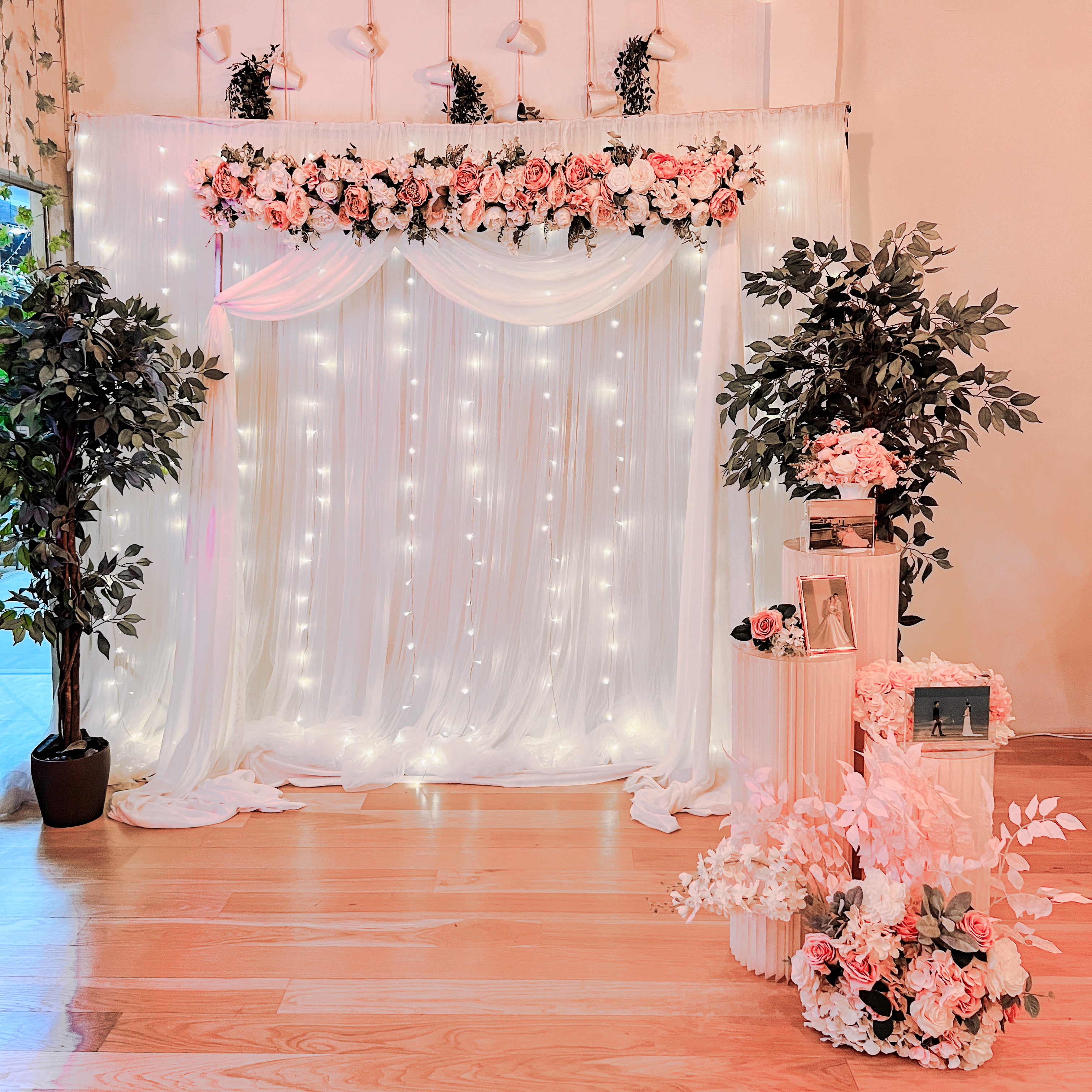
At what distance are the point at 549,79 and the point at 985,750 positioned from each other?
2.73 m

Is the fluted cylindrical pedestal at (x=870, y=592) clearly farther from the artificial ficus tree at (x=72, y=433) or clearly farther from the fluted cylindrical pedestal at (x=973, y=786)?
the artificial ficus tree at (x=72, y=433)

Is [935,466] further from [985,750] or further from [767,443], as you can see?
[985,750]

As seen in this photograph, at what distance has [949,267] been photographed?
11.7ft

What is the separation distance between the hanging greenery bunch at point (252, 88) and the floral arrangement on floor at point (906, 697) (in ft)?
9.41

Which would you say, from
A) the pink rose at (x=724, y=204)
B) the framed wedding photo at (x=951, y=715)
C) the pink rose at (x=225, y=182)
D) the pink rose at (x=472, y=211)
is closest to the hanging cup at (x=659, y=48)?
the pink rose at (x=724, y=204)

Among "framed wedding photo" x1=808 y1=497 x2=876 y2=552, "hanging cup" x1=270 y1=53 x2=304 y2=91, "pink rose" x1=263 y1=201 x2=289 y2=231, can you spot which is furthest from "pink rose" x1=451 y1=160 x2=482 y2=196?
"framed wedding photo" x1=808 y1=497 x2=876 y2=552

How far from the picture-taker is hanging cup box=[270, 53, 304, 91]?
332cm

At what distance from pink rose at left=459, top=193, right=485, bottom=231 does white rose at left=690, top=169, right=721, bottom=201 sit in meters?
0.70

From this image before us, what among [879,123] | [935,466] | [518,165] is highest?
[879,123]

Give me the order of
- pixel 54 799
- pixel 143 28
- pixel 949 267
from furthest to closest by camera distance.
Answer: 1. pixel 949 267
2. pixel 143 28
3. pixel 54 799

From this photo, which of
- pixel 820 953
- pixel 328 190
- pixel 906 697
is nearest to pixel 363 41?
pixel 328 190

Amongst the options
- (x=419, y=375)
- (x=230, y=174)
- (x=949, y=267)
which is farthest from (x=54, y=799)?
(x=949, y=267)

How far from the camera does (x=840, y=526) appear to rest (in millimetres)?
2436

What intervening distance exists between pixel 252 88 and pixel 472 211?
1.02 metres
